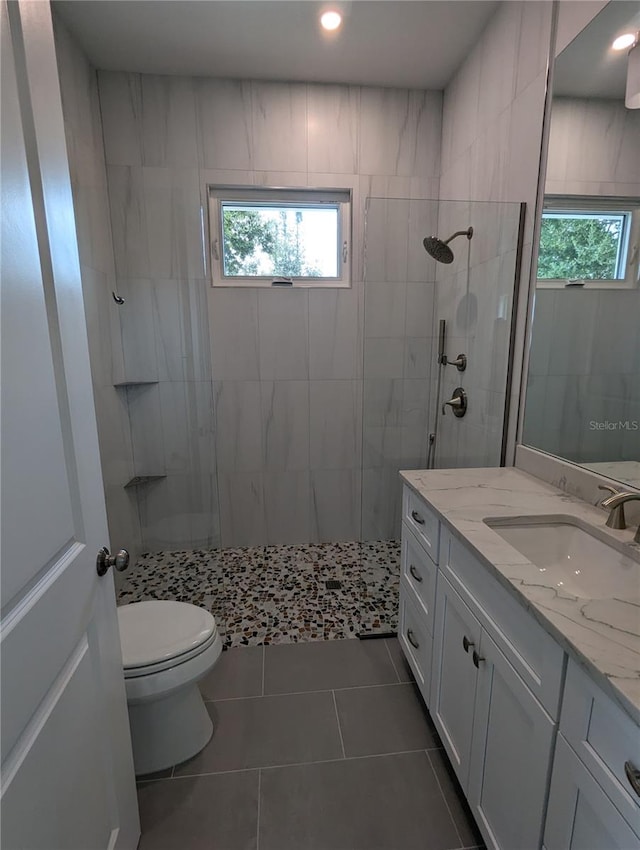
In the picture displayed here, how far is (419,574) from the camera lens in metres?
1.50

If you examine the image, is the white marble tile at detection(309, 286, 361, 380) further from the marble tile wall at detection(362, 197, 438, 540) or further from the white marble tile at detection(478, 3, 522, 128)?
the white marble tile at detection(478, 3, 522, 128)

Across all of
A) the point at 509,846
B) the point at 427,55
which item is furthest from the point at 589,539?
the point at 427,55

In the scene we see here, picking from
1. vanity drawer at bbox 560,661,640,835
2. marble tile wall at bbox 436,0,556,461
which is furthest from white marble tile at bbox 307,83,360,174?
vanity drawer at bbox 560,661,640,835

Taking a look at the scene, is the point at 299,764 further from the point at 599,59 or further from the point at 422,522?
the point at 599,59

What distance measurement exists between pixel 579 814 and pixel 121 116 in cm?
326

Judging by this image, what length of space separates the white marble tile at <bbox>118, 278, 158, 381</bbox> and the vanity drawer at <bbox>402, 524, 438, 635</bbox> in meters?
1.75

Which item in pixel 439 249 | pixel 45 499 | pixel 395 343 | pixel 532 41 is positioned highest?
pixel 532 41

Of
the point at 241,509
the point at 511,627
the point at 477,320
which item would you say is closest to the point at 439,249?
the point at 477,320

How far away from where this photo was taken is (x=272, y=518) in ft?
9.12

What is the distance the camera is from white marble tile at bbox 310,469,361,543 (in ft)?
9.11

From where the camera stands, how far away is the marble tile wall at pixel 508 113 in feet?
4.95

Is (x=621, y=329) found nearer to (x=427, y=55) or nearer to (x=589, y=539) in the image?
(x=589, y=539)

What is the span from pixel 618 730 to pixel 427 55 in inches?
109
